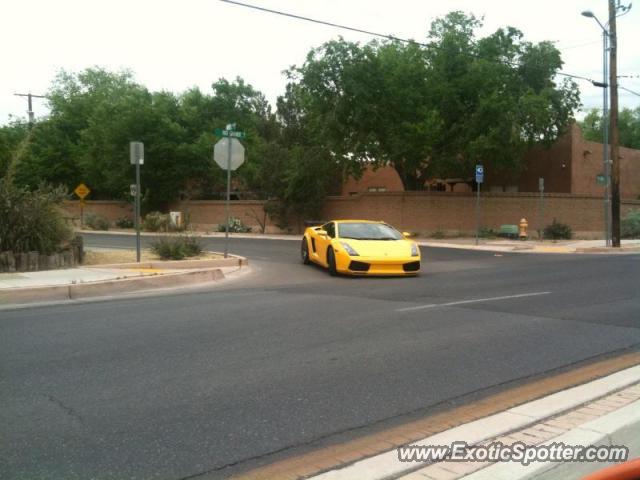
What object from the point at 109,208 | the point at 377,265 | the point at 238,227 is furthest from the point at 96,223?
the point at 377,265

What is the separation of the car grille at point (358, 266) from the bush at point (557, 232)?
60.8 ft

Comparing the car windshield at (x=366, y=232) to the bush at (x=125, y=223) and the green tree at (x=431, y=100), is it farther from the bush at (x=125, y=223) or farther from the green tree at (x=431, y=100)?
the bush at (x=125, y=223)

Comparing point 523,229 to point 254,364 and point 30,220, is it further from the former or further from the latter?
point 254,364

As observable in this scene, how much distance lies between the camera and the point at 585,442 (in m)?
3.82

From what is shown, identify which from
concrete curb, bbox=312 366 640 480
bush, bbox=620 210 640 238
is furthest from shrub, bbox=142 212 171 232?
concrete curb, bbox=312 366 640 480

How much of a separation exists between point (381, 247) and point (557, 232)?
18209 mm

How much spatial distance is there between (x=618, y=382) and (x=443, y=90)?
73.1 ft

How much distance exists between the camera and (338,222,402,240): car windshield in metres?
14.0

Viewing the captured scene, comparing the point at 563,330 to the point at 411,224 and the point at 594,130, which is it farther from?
the point at 594,130

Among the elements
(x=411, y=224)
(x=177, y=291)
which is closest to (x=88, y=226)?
(x=411, y=224)

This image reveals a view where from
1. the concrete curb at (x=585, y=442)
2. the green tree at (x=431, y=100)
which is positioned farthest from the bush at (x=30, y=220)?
the green tree at (x=431, y=100)

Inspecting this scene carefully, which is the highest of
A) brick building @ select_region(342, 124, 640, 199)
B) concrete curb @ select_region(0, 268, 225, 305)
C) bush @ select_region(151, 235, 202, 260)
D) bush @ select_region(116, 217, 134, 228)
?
brick building @ select_region(342, 124, 640, 199)

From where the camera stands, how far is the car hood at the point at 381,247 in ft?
43.1

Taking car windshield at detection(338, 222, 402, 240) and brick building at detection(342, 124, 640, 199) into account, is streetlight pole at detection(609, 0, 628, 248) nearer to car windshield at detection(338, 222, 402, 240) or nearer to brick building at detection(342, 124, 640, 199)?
brick building at detection(342, 124, 640, 199)
